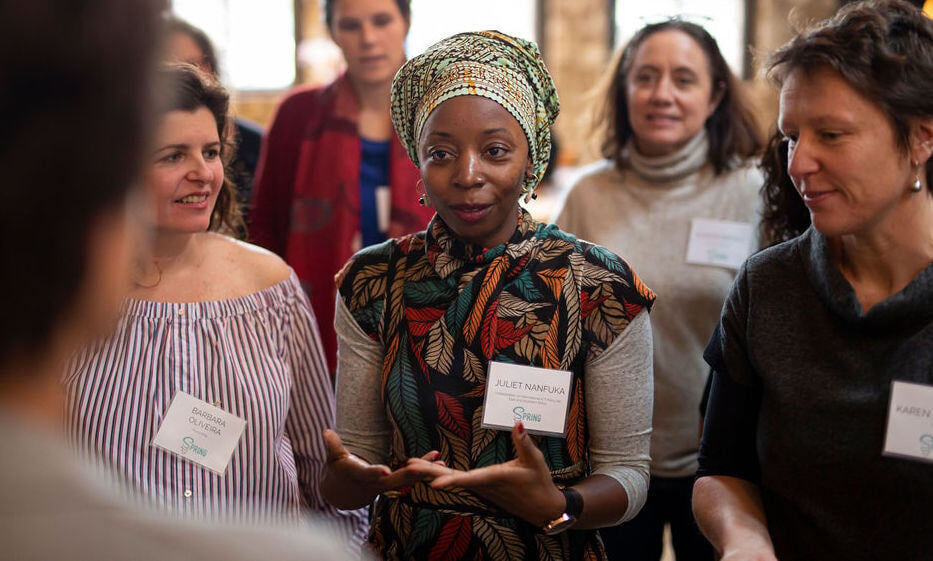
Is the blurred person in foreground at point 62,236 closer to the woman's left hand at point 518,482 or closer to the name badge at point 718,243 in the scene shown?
the woman's left hand at point 518,482

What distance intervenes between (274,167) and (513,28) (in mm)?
6085

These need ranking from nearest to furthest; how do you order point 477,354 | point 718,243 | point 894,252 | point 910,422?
point 910,422
point 894,252
point 477,354
point 718,243

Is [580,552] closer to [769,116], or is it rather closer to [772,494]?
[772,494]

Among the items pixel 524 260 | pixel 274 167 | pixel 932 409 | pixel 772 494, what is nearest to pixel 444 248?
pixel 524 260

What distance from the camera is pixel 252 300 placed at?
193 centimetres

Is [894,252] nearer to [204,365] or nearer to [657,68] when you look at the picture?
[657,68]

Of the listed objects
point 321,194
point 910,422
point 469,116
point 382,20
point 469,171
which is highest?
point 382,20

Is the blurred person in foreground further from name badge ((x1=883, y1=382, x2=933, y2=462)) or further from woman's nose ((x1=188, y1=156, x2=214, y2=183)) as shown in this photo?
woman's nose ((x1=188, y1=156, x2=214, y2=183))

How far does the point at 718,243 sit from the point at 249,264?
1.29m

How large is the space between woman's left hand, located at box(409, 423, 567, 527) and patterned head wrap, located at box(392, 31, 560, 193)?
1.89 feet

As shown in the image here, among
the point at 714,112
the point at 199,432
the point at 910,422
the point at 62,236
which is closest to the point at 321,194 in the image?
the point at 199,432

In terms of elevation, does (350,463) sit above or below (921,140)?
below

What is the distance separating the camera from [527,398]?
1558 millimetres

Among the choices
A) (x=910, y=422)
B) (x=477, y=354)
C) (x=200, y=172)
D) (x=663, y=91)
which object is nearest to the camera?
(x=910, y=422)
